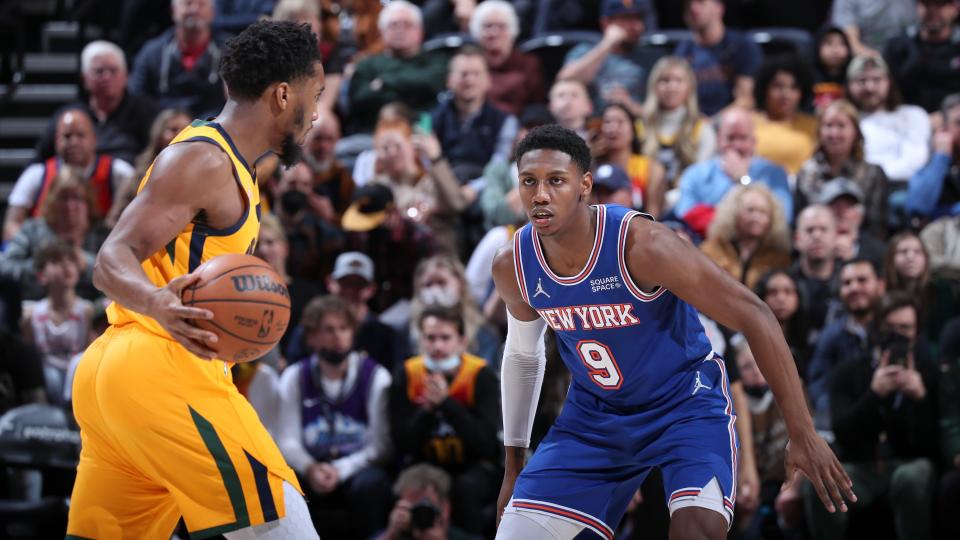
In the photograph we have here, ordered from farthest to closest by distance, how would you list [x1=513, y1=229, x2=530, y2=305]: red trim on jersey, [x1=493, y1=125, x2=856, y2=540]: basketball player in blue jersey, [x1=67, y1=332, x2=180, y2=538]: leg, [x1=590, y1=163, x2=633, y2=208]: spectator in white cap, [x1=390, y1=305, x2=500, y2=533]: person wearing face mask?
[x1=590, y1=163, x2=633, y2=208]: spectator in white cap → [x1=390, y1=305, x2=500, y2=533]: person wearing face mask → [x1=513, y1=229, x2=530, y2=305]: red trim on jersey → [x1=493, y1=125, x2=856, y2=540]: basketball player in blue jersey → [x1=67, y1=332, x2=180, y2=538]: leg

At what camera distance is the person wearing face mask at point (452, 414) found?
21.5 ft

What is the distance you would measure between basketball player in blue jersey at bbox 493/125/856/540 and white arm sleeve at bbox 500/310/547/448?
151 millimetres

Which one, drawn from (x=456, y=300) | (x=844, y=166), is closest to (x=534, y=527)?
(x=456, y=300)

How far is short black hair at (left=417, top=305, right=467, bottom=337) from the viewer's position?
677cm

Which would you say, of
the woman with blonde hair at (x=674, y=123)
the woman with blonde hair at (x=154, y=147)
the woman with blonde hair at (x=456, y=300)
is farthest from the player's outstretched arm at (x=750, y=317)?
the woman with blonde hair at (x=154, y=147)

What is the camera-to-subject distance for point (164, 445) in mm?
3498

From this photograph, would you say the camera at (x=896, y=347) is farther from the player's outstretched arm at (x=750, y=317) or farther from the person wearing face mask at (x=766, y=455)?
the player's outstretched arm at (x=750, y=317)

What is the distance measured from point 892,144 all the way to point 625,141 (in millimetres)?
1883

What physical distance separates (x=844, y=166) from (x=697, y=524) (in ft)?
14.8

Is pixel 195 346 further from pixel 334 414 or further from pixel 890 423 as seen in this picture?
pixel 890 423

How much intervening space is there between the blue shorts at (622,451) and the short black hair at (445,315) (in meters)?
2.50

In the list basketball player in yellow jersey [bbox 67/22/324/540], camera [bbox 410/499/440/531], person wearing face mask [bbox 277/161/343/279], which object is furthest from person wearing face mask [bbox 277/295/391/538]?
basketball player in yellow jersey [bbox 67/22/324/540]

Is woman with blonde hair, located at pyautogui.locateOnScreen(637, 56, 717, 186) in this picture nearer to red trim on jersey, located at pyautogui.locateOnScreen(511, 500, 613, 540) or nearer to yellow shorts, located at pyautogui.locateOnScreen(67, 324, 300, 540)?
red trim on jersey, located at pyautogui.locateOnScreen(511, 500, 613, 540)

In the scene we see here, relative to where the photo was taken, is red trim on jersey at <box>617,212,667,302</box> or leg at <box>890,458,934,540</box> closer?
red trim on jersey at <box>617,212,667,302</box>
